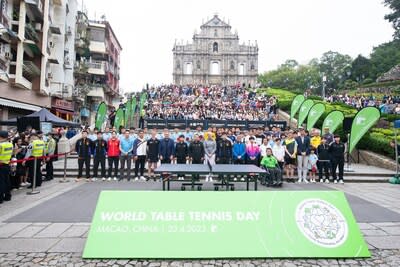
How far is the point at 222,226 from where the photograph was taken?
163 inches

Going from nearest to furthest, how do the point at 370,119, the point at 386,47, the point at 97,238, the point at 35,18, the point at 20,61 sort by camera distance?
the point at 97,238 < the point at 370,119 < the point at 20,61 < the point at 35,18 < the point at 386,47

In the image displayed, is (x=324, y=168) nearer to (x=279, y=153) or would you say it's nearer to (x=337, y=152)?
(x=337, y=152)

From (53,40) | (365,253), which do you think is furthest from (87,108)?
(365,253)

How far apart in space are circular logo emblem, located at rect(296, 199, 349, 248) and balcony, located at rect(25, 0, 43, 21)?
2245 cm

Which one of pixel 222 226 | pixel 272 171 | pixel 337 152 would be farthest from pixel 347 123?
pixel 222 226

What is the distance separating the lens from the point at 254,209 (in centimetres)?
429

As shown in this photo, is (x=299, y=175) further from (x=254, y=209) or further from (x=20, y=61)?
(x=20, y=61)

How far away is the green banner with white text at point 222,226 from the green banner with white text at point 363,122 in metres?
9.18

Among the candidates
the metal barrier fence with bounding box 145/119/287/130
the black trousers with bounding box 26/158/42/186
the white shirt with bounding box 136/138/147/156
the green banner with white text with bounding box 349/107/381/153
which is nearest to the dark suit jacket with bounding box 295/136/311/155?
the green banner with white text with bounding box 349/107/381/153

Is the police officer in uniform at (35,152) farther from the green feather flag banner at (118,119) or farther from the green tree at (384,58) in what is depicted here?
the green tree at (384,58)

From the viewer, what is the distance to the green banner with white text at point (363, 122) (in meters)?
11.9

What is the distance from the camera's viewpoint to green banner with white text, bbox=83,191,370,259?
403 centimetres

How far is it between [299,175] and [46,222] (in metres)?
8.91

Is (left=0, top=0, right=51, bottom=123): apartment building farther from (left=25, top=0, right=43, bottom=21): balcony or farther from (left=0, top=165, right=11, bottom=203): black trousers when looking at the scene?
(left=0, top=165, right=11, bottom=203): black trousers
